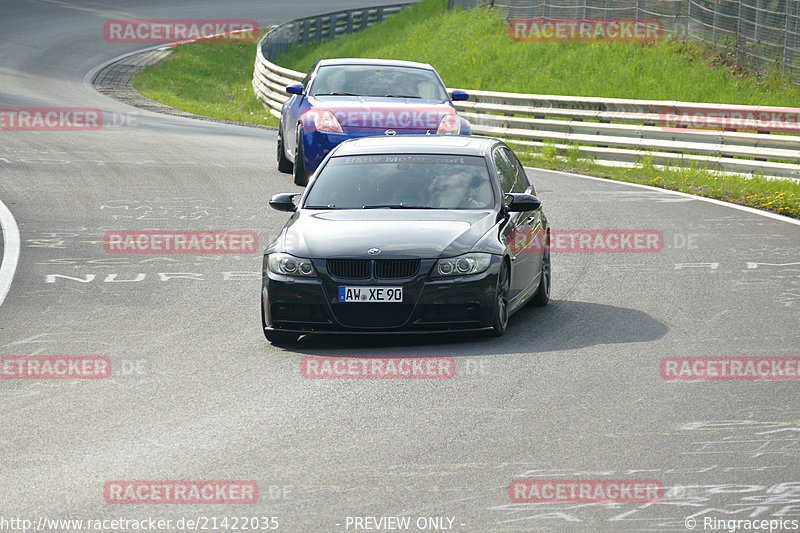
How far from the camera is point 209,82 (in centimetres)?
4162

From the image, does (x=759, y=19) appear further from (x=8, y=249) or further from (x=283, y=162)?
(x=8, y=249)

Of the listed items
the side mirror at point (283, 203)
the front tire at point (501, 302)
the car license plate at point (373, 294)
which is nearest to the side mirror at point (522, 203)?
the front tire at point (501, 302)

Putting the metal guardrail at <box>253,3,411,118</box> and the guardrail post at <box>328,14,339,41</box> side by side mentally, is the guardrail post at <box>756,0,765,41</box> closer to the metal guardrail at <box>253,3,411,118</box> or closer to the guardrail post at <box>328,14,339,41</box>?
the metal guardrail at <box>253,3,411,118</box>

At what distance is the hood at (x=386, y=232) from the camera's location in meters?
9.68

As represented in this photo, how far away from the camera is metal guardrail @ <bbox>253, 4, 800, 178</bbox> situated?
20.2 m

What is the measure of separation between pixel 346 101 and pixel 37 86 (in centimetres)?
1970

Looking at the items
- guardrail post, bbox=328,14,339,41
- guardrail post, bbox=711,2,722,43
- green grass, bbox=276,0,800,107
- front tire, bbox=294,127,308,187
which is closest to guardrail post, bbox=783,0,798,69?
green grass, bbox=276,0,800,107

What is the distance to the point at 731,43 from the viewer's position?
3059cm

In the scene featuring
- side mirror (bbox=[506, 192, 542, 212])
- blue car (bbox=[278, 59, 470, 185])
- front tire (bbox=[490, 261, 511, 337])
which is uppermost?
side mirror (bbox=[506, 192, 542, 212])

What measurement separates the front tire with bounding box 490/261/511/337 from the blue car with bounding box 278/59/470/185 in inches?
304

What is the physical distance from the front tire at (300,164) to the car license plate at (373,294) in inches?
339

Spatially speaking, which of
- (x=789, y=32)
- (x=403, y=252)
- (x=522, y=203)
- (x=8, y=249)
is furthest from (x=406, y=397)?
(x=789, y=32)

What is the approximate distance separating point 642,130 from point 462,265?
45.6ft

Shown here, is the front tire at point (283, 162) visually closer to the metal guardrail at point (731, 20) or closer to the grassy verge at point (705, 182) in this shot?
the grassy verge at point (705, 182)
